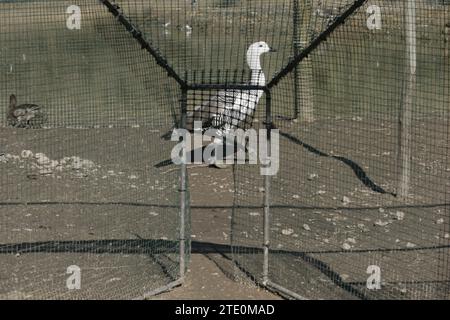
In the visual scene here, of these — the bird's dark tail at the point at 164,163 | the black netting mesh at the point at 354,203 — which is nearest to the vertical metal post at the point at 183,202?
the black netting mesh at the point at 354,203

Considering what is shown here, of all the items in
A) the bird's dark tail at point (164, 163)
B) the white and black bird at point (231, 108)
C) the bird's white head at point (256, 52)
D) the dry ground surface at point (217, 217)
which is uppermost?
the bird's white head at point (256, 52)

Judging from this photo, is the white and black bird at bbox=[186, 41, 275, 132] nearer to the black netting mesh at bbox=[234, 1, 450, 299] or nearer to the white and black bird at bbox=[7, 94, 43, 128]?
the black netting mesh at bbox=[234, 1, 450, 299]

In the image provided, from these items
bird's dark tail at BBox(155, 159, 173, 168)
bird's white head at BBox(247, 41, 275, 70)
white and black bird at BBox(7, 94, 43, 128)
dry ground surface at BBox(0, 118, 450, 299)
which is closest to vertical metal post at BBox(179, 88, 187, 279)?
dry ground surface at BBox(0, 118, 450, 299)

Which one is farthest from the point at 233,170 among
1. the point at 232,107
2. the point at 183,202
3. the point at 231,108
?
the point at 183,202

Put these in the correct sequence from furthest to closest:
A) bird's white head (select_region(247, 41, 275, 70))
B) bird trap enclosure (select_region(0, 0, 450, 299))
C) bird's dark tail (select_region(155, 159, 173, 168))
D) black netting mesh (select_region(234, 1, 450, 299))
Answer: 1. bird's dark tail (select_region(155, 159, 173, 168))
2. bird's white head (select_region(247, 41, 275, 70))
3. black netting mesh (select_region(234, 1, 450, 299))
4. bird trap enclosure (select_region(0, 0, 450, 299))

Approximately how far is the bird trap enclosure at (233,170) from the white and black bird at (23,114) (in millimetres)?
23

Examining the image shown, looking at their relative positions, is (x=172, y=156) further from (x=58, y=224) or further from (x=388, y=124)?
(x=388, y=124)

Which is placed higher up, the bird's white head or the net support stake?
the bird's white head

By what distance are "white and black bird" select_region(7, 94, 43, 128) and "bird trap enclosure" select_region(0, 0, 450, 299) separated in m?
0.02

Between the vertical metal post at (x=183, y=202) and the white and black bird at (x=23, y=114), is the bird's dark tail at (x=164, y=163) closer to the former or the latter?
the white and black bird at (x=23, y=114)

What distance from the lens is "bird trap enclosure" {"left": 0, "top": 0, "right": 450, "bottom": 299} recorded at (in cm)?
682

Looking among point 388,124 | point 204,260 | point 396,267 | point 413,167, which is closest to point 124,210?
point 204,260

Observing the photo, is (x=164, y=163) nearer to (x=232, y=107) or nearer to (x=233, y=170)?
(x=233, y=170)

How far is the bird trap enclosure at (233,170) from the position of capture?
6820 mm
